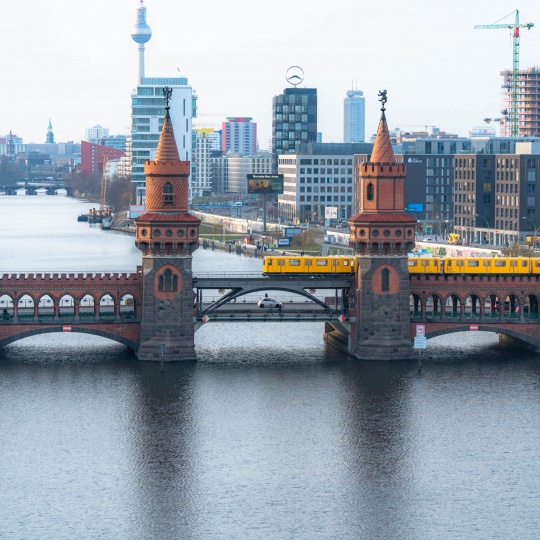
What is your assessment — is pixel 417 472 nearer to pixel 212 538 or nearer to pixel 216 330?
pixel 212 538

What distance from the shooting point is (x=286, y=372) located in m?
116

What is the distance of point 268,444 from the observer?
304ft

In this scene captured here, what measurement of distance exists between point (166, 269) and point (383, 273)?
59.3 ft

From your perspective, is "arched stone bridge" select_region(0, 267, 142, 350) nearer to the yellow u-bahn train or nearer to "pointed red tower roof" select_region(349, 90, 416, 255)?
the yellow u-bahn train

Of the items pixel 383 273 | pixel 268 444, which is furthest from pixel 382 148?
pixel 268 444

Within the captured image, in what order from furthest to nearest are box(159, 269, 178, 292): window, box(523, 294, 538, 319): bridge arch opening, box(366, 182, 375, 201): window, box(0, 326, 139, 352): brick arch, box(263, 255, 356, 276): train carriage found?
box(523, 294, 538, 319): bridge arch opening, box(263, 255, 356, 276): train carriage, box(366, 182, 375, 201): window, box(159, 269, 178, 292): window, box(0, 326, 139, 352): brick arch

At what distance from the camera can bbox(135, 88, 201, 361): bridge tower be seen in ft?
388

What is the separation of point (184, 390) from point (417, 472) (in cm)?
2600

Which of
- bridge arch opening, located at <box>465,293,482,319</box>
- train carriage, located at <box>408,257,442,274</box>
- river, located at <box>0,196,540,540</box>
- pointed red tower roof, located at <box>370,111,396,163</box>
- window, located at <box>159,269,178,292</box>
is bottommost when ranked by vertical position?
river, located at <box>0,196,540,540</box>

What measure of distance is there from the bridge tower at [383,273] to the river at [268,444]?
8.43 ft

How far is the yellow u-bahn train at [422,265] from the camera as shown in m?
123

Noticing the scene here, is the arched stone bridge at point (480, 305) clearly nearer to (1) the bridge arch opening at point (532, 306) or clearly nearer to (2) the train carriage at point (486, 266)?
(1) the bridge arch opening at point (532, 306)

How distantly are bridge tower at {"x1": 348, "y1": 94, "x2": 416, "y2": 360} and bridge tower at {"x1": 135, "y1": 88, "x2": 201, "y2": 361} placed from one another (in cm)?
1415

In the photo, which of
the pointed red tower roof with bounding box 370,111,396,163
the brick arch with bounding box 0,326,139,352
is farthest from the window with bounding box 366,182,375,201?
the brick arch with bounding box 0,326,139,352
